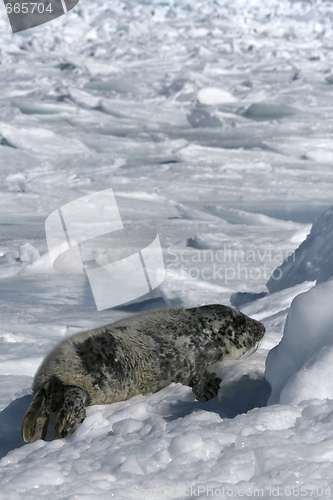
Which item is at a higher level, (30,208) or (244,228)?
(30,208)

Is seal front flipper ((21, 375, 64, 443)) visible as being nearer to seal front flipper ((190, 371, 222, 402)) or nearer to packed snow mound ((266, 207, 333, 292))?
seal front flipper ((190, 371, 222, 402))

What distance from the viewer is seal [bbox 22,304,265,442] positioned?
6.27 ft

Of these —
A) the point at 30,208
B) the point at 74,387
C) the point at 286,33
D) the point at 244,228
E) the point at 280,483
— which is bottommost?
the point at 286,33

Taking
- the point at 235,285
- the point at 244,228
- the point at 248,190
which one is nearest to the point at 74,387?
the point at 235,285

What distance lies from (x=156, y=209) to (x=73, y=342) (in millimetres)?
4576

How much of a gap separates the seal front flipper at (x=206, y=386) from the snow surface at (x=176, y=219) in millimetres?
39

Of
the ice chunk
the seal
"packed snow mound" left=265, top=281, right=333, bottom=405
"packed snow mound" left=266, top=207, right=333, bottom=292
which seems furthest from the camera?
the ice chunk

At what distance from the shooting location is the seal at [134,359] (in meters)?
1.91

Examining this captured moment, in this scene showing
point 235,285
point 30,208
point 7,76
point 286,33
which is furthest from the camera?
point 286,33

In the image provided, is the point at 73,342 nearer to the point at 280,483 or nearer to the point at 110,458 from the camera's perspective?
the point at 110,458

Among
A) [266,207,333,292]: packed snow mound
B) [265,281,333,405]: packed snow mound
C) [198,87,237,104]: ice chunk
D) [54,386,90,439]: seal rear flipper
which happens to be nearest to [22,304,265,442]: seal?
[54,386,90,439]: seal rear flipper

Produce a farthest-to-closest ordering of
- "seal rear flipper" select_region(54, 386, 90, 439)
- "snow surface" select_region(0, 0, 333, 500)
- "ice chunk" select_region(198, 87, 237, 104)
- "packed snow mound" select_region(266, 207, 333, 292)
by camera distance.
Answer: "ice chunk" select_region(198, 87, 237, 104) → "packed snow mound" select_region(266, 207, 333, 292) → "seal rear flipper" select_region(54, 386, 90, 439) → "snow surface" select_region(0, 0, 333, 500)

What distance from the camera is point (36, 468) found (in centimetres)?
143

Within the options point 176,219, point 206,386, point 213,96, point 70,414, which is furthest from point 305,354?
point 213,96
